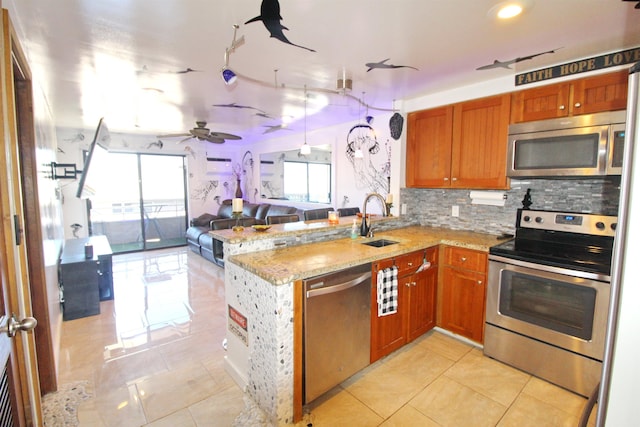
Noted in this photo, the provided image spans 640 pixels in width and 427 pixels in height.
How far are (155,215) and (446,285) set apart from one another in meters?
6.31

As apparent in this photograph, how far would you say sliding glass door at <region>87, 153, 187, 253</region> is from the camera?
244 inches

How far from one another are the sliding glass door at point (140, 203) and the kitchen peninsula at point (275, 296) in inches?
204

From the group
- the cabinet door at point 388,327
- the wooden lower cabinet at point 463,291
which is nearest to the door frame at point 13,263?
the cabinet door at point 388,327

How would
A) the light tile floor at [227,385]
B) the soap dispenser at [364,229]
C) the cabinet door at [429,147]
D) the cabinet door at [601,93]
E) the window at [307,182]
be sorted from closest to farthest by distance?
1. the light tile floor at [227,385]
2. the cabinet door at [601,93]
3. the soap dispenser at [364,229]
4. the cabinet door at [429,147]
5. the window at [307,182]

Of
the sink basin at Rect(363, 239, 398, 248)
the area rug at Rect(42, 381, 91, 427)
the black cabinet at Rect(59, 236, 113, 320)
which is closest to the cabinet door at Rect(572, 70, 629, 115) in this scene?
the sink basin at Rect(363, 239, 398, 248)

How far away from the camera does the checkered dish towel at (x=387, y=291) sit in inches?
90.0

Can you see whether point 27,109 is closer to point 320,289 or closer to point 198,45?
point 198,45

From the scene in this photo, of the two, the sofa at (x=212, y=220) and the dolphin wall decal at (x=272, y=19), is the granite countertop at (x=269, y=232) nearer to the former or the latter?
the dolphin wall decal at (x=272, y=19)

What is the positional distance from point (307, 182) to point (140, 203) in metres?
3.72

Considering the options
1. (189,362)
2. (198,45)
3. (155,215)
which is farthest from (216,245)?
(155,215)

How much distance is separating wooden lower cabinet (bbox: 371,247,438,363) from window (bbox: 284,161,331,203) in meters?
2.66

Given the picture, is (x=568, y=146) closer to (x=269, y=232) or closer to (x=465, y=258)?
(x=465, y=258)

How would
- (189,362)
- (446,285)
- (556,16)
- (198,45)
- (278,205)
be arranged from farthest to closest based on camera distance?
(278,205), (446,285), (189,362), (198,45), (556,16)

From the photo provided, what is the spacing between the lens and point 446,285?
286cm
